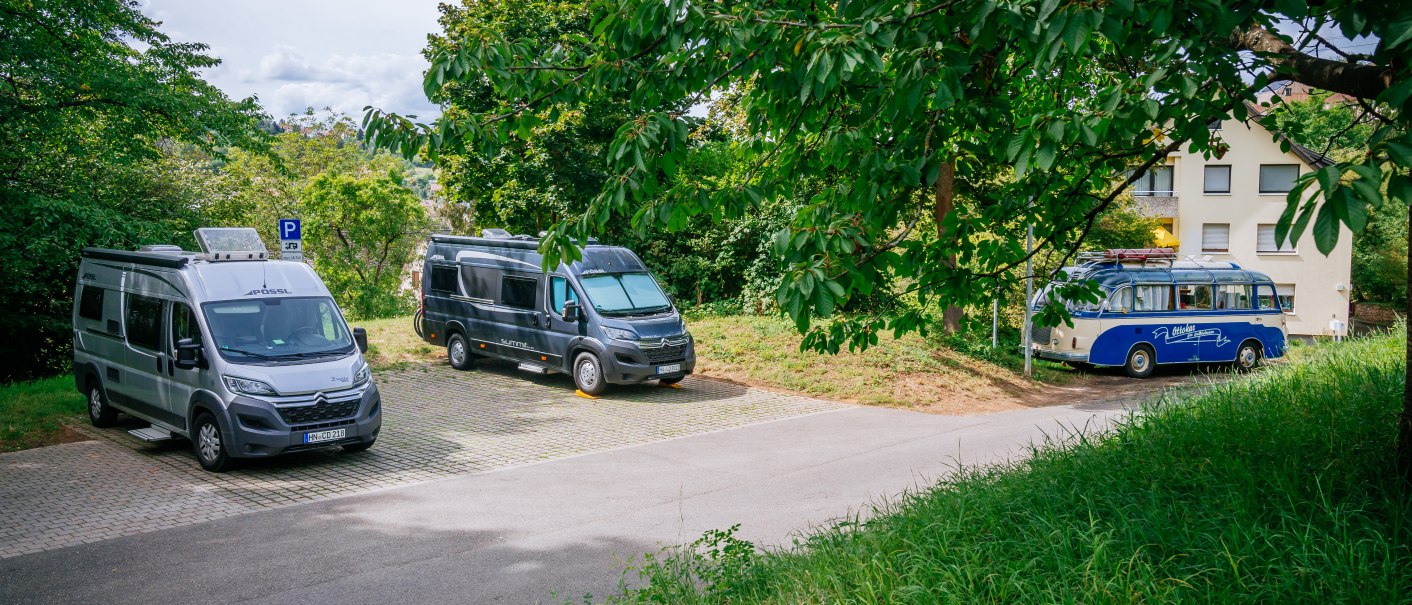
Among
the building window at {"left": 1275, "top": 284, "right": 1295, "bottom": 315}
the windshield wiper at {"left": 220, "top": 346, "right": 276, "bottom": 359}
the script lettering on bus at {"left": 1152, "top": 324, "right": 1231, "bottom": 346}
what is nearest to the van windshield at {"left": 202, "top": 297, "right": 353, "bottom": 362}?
the windshield wiper at {"left": 220, "top": 346, "right": 276, "bottom": 359}

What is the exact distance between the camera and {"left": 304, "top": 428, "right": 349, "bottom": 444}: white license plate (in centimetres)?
1004

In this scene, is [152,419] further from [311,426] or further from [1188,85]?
[1188,85]

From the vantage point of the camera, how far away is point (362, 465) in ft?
35.1

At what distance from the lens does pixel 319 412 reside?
10141 millimetres


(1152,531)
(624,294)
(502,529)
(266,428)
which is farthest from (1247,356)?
(266,428)

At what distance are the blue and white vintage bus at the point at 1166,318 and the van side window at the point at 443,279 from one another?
12.3 meters

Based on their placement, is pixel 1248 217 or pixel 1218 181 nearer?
pixel 1248 217

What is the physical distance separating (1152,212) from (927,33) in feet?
113

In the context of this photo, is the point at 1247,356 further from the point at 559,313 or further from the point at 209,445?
the point at 209,445

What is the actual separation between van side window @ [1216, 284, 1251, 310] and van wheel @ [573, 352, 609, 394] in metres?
14.1

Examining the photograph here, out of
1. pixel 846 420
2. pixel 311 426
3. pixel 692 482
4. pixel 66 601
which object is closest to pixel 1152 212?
pixel 846 420

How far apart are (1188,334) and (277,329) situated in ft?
60.1

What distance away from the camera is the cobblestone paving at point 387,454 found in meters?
8.73

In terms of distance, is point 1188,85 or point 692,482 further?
point 692,482
